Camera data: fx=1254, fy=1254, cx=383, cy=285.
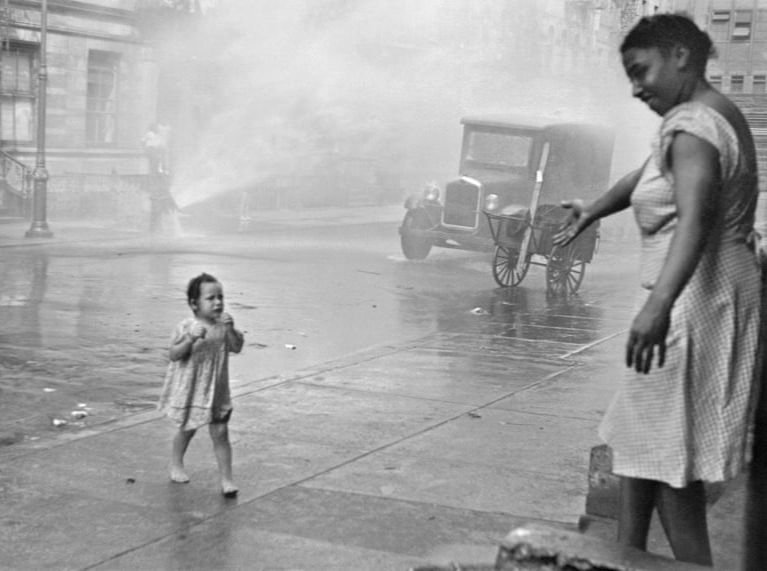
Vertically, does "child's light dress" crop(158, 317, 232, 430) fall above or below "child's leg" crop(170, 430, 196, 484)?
above

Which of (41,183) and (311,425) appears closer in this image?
(311,425)

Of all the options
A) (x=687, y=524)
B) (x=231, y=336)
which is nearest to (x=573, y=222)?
(x=687, y=524)

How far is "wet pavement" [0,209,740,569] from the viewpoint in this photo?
15.9 ft

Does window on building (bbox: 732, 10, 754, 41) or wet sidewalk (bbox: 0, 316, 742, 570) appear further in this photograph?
window on building (bbox: 732, 10, 754, 41)

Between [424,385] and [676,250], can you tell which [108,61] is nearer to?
[424,385]

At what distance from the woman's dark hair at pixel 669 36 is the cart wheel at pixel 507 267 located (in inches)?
515

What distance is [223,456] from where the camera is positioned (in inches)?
217

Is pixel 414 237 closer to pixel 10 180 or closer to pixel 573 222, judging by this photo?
pixel 10 180

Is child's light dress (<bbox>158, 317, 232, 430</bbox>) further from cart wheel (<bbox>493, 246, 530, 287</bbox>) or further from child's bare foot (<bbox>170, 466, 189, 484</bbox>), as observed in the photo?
cart wheel (<bbox>493, 246, 530, 287</bbox>)

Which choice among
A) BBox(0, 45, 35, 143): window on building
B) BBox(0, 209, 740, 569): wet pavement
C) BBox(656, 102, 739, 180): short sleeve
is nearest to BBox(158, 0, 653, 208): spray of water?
BBox(0, 45, 35, 143): window on building

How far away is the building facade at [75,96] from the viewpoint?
25.8 m

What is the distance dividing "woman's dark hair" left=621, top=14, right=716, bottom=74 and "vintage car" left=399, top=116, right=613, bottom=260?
604 inches

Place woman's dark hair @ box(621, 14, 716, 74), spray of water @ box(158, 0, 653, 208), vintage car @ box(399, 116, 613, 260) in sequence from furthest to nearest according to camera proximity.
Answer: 1. spray of water @ box(158, 0, 653, 208)
2. vintage car @ box(399, 116, 613, 260)
3. woman's dark hair @ box(621, 14, 716, 74)

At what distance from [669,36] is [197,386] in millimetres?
2926
